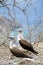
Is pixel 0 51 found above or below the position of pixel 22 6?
below

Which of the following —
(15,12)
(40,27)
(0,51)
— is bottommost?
(0,51)

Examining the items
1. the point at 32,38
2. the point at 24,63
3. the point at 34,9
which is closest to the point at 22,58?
the point at 24,63

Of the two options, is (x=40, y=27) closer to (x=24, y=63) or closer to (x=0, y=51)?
(x=0, y=51)

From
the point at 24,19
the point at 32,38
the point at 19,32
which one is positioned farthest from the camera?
the point at 32,38

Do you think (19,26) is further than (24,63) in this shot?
Yes

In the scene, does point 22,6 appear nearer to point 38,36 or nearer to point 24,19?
point 24,19

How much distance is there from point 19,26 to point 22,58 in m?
2.13

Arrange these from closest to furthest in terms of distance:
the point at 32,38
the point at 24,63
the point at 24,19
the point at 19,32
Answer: the point at 24,63 → the point at 19,32 → the point at 24,19 → the point at 32,38

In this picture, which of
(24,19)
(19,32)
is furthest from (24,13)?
(19,32)

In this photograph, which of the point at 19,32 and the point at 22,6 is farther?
the point at 22,6

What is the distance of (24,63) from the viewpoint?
6.35 m

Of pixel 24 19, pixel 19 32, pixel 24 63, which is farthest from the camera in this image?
pixel 24 19

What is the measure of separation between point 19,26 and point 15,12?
486 millimetres

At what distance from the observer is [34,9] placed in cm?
798
